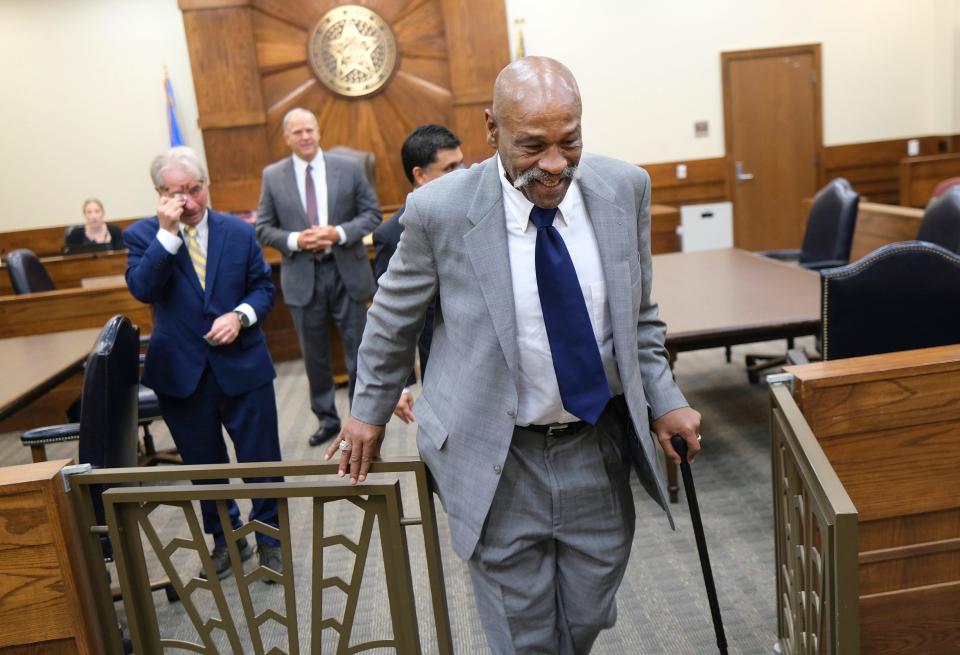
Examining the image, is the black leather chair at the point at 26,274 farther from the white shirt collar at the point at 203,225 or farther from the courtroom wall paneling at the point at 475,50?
the courtroom wall paneling at the point at 475,50

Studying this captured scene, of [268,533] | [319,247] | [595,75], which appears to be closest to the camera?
[268,533]

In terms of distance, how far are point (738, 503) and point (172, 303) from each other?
219 centimetres

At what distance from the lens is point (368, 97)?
884 centimetres

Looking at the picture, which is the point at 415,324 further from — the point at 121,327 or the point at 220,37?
the point at 220,37

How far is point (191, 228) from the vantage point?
290 cm

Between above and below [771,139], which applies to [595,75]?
above

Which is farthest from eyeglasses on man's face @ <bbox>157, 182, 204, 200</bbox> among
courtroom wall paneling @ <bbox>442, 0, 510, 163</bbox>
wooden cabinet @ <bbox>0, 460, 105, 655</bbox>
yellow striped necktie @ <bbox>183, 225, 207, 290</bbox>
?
courtroom wall paneling @ <bbox>442, 0, 510, 163</bbox>

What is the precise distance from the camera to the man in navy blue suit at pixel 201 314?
9.11ft

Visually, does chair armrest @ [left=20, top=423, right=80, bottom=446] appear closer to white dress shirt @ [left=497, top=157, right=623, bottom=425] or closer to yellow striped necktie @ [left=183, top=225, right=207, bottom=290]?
yellow striped necktie @ [left=183, top=225, right=207, bottom=290]

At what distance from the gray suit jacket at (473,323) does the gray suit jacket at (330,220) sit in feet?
9.54

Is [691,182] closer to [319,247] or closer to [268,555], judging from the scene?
[319,247]

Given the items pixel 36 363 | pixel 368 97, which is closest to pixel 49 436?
pixel 36 363

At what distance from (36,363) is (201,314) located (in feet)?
3.83

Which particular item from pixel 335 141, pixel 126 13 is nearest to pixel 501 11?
pixel 335 141
